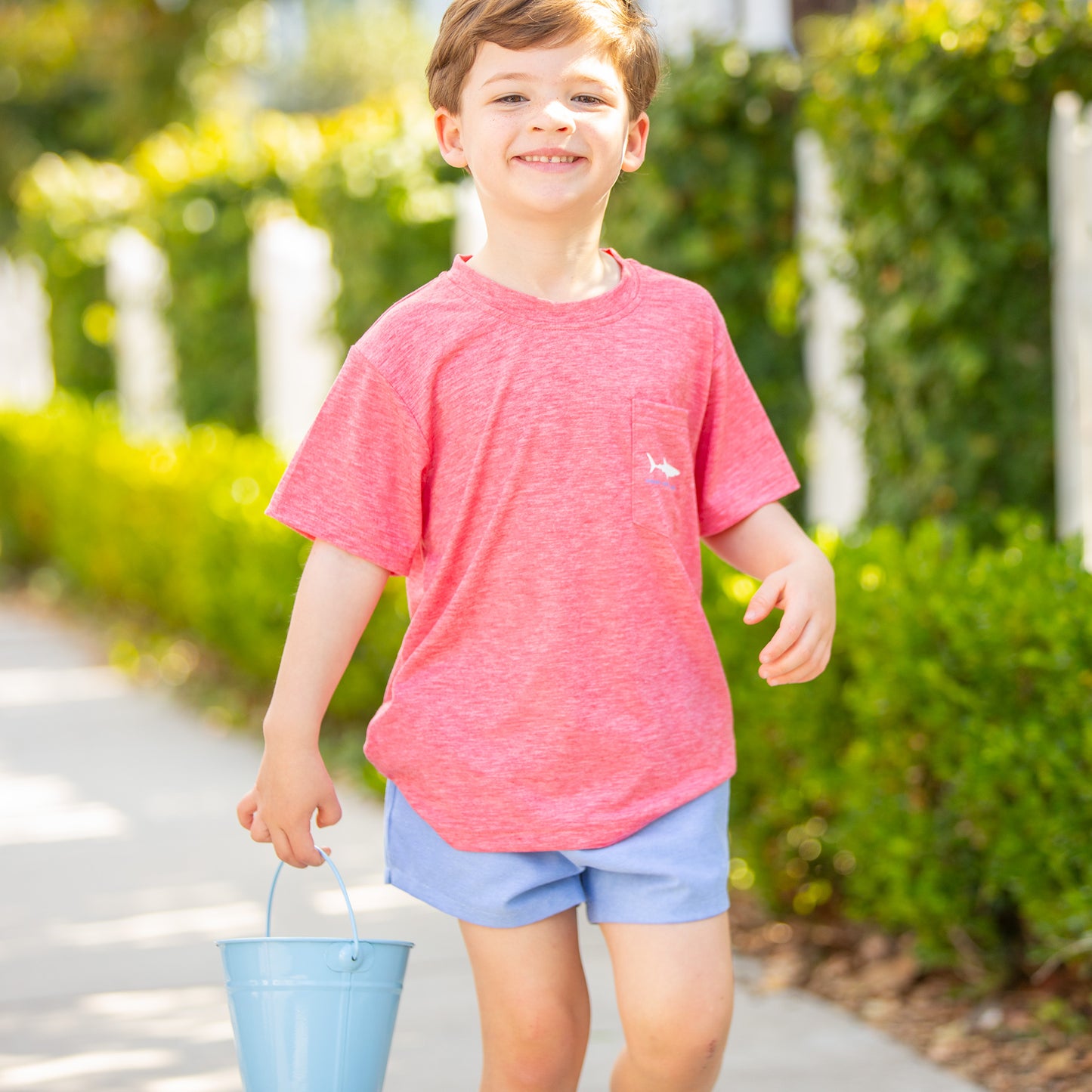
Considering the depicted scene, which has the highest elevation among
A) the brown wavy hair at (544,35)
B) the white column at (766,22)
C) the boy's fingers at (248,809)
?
the white column at (766,22)

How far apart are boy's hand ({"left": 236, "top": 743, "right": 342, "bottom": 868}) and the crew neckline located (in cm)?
63

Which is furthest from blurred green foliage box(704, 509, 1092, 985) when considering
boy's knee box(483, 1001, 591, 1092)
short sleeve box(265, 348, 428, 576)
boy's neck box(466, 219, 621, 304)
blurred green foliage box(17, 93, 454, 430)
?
blurred green foliage box(17, 93, 454, 430)

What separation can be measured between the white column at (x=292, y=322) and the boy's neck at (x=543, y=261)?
17.5 ft

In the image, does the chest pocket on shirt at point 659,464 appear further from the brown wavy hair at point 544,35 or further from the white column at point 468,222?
the white column at point 468,222

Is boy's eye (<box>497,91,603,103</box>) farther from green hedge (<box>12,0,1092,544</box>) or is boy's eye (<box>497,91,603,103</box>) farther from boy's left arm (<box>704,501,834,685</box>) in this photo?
green hedge (<box>12,0,1092,544</box>)

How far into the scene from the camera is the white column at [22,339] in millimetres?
13656

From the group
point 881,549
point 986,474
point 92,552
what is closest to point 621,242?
point 986,474

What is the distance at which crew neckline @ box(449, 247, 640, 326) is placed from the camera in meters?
2.19

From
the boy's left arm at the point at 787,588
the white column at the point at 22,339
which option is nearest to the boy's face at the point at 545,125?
the boy's left arm at the point at 787,588

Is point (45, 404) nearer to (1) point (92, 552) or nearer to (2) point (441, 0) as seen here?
(1) point (92, 552)

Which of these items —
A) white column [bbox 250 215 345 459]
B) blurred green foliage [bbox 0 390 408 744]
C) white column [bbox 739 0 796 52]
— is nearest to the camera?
white column [bbox 739 0 796 52]

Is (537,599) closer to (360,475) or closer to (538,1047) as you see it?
(360,475)

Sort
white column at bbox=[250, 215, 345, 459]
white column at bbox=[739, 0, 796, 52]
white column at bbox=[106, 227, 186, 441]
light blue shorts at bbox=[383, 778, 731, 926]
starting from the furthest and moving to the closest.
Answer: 1. white column at bbox=[106, 227, 186, 441]
2. white column at bbox=[250, 215, 345, 459]
3. white column at bbox=[739, 0, 796, 52]
4. light blue shorts at bbox=[383, 778, 731, 926]

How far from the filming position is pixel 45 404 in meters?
11.3
